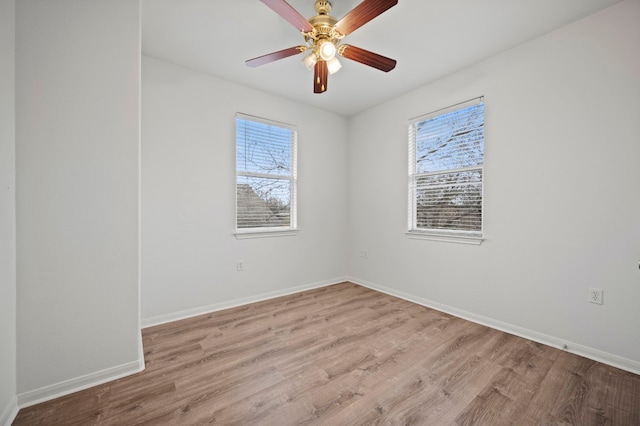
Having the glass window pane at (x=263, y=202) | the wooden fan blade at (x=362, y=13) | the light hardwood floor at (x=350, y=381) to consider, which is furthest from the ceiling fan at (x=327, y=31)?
the light hardwood floor at (x=350, y=381)

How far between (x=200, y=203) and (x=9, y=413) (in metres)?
1.97

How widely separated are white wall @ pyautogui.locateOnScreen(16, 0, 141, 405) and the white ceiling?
A: 0.52 meters

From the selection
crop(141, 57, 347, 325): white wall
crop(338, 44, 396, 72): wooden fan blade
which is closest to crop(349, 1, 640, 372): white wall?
crop(338, 44, 396, 72): wooden fan blade

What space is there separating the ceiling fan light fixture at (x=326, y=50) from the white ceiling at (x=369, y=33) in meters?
0.38

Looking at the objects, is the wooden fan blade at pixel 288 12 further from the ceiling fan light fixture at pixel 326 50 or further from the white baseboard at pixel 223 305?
the white baseboard at pixel 223 305

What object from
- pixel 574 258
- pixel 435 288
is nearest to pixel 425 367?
pixel 435 288

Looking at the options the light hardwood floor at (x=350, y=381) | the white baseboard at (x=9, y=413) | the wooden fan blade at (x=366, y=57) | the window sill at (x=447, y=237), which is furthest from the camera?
the window sill at (x=447, y=237)

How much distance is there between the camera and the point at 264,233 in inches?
135

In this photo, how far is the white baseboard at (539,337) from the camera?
1946mm

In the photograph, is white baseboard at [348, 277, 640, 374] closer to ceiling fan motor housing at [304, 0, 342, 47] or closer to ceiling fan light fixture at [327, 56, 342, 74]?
ceiling fan light fixture at [327, 56, 342, 74]

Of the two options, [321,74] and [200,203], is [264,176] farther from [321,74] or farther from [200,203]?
[321,74]

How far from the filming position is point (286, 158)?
12.1ft

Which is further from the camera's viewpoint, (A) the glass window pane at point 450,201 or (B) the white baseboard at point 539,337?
(A) the glass window pane at point 450,201

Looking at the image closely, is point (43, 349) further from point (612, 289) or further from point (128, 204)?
point (612, 289)
